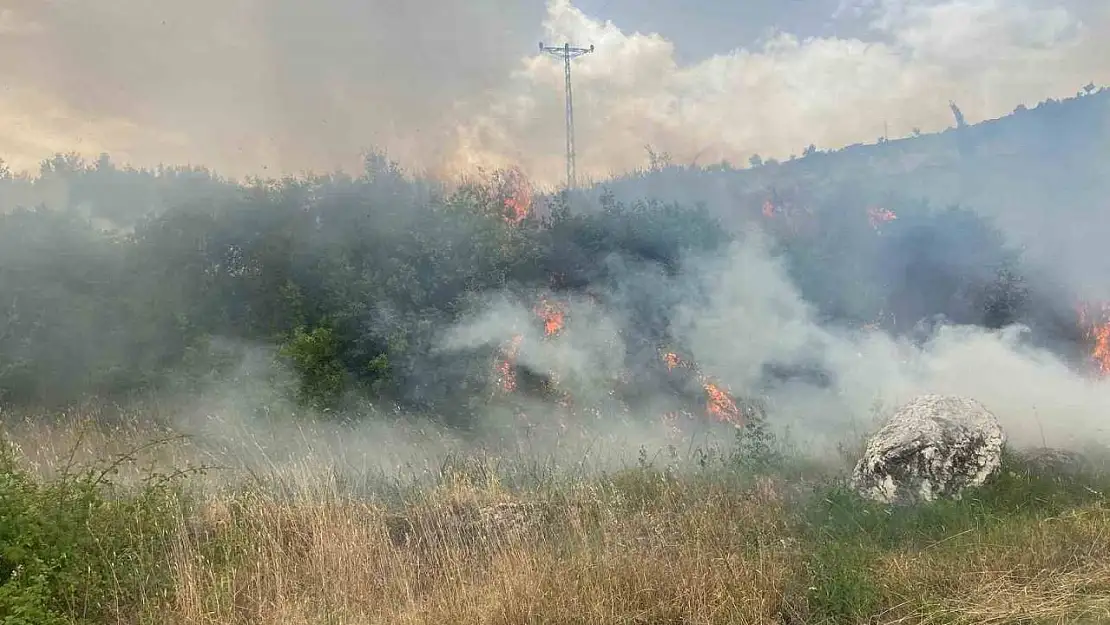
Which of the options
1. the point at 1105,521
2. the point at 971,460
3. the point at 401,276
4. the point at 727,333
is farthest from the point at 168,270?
the point at 1105,521

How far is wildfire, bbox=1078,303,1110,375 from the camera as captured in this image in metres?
9.70

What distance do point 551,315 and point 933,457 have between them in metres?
5.70

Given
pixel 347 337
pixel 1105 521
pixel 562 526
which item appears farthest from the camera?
pixel 347 337

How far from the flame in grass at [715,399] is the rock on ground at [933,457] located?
2.84m

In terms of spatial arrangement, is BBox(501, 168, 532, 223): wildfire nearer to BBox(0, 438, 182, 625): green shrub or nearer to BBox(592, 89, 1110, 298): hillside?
BBox(592, 89, 1110, 298): hillside

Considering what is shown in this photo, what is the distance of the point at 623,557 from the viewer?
4.52 m

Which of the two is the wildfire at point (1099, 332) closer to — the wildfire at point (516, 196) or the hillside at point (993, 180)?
the hillside at point (993, 180)

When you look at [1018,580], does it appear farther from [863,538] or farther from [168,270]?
[168,270]

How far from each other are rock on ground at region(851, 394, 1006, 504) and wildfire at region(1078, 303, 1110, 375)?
16.7 feet

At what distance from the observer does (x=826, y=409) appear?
9367 mm

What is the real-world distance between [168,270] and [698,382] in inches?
329

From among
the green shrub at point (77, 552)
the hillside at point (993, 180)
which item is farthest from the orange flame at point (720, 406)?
the green shrub at point (77, 552)

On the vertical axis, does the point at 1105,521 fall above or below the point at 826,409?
below

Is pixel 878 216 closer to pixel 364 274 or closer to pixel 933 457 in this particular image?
pixel 933 457
